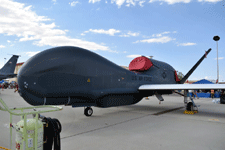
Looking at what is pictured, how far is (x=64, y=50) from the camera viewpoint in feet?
22.6

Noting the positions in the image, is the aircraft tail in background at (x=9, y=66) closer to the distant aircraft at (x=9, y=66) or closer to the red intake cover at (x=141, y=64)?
the distant aircraft at (x=9, y=66)

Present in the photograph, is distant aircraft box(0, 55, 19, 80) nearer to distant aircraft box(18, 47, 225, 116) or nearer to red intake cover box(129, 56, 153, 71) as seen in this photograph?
red intake cover box(129, 56, 153, 71)

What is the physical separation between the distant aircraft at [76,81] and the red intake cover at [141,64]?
118 cm

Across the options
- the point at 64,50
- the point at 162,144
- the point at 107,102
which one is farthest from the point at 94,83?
the point at 162,144

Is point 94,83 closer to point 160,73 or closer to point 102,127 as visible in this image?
point 102,127

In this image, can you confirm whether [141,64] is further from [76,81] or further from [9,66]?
[9,66]

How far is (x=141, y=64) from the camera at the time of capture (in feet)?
38.4

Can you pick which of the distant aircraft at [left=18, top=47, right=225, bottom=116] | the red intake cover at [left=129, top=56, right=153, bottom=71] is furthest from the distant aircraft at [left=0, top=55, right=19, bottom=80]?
the distant aircraft at [left=18, top=47, right=225, bottom=116]

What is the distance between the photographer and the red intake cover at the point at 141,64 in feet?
37.8

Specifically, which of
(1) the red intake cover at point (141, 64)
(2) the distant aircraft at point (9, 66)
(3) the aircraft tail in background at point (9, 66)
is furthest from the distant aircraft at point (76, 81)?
(3) the aircraft tail in background at point (9, 66)

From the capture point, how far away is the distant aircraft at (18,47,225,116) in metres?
6.07

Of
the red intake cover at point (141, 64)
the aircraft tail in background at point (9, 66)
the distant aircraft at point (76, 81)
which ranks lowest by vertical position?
the distant aircraft at point (76, 81)

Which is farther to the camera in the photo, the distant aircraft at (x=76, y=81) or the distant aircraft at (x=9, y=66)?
the distant aircraft at (x=9, y=66)

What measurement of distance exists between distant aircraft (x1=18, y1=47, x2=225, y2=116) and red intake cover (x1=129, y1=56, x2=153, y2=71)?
46.6 inches
